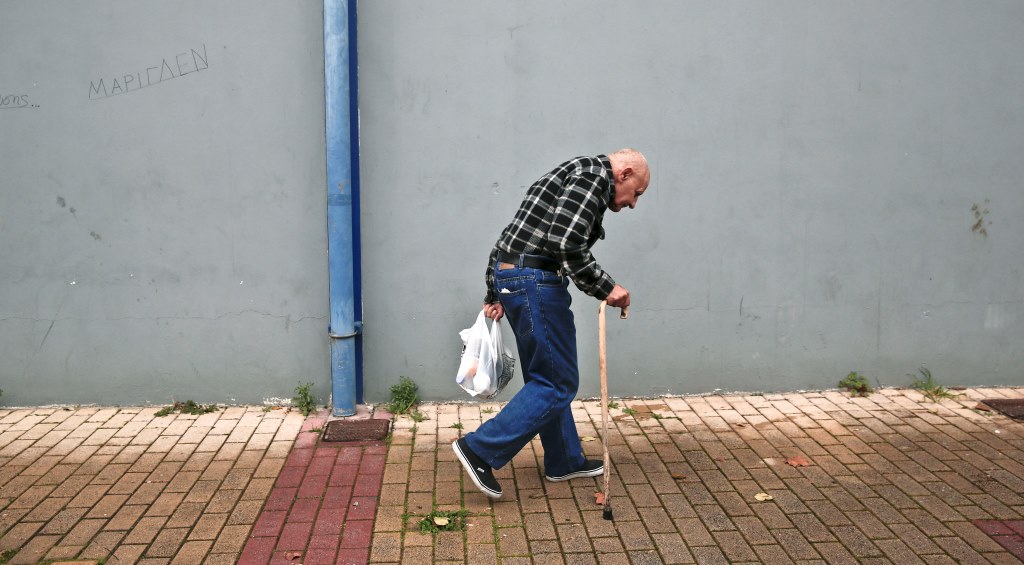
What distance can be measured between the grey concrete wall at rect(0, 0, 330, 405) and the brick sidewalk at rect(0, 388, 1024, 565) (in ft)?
1.09

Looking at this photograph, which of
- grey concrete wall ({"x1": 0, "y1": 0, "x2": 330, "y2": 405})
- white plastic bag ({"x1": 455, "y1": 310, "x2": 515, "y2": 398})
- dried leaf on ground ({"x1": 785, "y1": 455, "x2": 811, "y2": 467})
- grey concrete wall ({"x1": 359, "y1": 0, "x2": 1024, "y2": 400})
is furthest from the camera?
grey concrete wall ({"x1": 359, "y1": 0, "x2": 1024, "y2": 400})

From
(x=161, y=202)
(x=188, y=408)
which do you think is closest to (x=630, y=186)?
(x=161, y=202)

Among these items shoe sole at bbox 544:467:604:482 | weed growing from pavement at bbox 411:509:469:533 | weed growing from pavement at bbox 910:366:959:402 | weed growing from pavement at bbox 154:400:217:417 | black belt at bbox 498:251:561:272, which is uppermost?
black belt at bbox 498:251:561:272

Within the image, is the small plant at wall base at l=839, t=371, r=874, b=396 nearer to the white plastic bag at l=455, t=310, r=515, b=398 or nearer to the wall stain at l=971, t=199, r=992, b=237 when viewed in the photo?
the wall stain at l=971, t=199, r=992, b=237

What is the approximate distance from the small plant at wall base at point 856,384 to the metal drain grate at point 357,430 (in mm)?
3095

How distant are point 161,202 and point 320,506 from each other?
2.34 m

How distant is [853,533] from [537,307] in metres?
1.75

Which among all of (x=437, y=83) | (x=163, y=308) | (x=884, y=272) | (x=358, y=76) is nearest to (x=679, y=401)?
(x=884, y=272)

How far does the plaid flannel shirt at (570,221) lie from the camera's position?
151 inches

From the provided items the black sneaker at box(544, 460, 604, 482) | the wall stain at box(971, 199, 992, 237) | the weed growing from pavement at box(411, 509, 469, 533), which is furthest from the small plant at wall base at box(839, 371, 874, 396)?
the weed growing from pavement at box(411, 509, 469, 533)

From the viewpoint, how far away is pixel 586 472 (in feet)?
14.7

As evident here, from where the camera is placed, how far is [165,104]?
5.25 meters

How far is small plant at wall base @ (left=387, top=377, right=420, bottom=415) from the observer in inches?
217

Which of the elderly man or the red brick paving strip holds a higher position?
the elderly man
